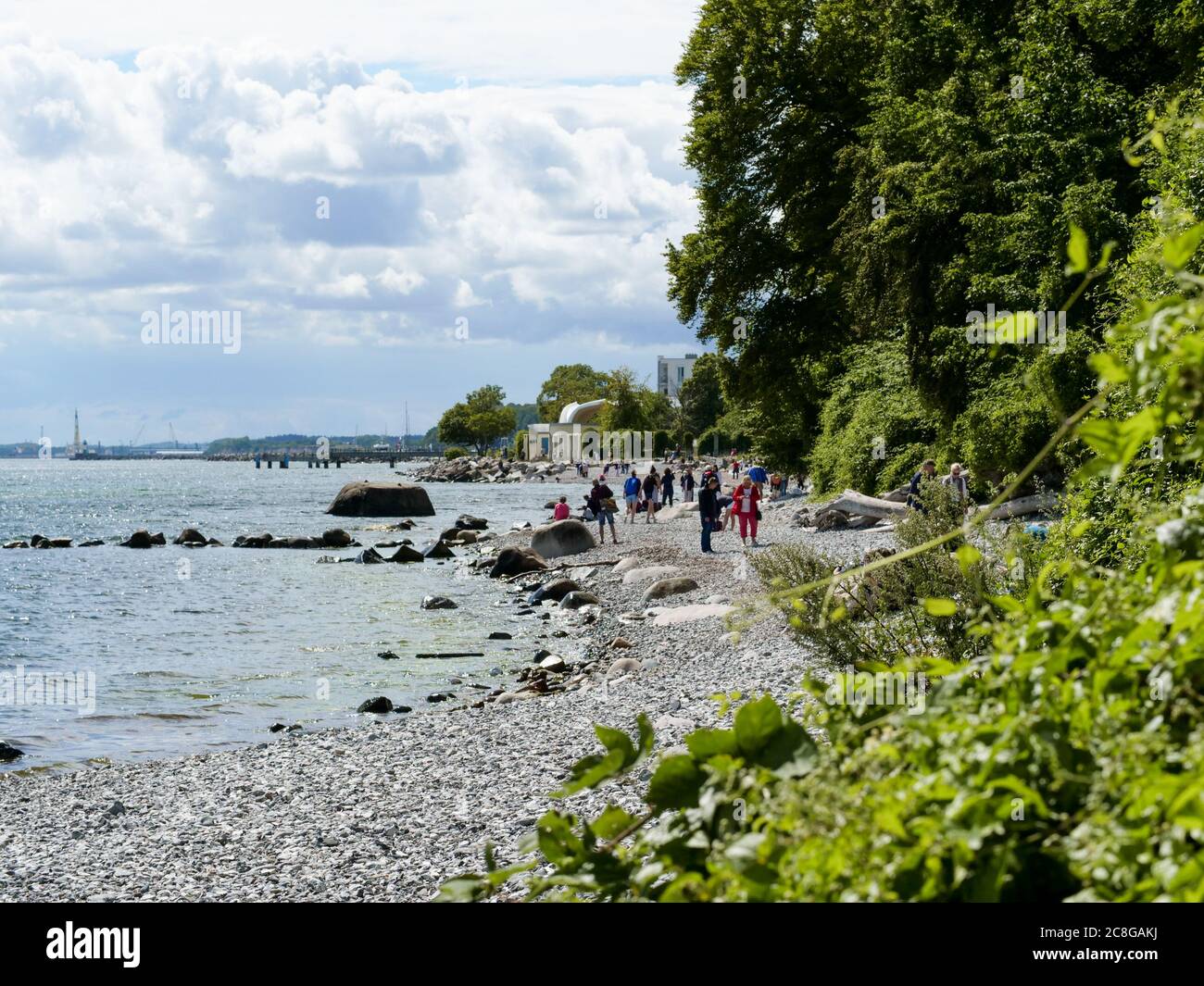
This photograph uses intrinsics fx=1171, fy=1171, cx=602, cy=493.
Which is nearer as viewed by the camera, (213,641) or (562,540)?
(213,641)

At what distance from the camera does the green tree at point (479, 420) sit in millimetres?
170000

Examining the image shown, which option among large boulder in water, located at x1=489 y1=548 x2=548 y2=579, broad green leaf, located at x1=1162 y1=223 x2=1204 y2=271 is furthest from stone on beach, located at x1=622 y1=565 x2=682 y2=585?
broad green leaf, located at x1=1162 y1=223 x2=1204 y2=271

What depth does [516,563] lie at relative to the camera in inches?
1315

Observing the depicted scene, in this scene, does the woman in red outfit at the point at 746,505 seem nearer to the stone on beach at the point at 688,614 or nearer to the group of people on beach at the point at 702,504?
the group of people on beach at the point at 702,504

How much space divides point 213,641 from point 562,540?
13762 millimetres

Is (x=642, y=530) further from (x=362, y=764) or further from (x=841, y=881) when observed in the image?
(x=841, y=881)

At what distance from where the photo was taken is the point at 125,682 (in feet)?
→ 66.3

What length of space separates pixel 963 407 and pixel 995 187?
5.17m

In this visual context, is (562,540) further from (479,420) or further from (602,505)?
(479,420)

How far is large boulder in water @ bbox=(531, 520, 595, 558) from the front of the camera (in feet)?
117

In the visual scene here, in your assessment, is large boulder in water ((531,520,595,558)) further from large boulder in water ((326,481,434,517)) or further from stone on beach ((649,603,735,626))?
large boulder in water ((326,481,434,517))

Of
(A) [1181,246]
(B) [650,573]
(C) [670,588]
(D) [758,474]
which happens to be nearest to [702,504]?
(B) [650,573]

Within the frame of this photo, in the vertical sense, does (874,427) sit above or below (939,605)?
above
